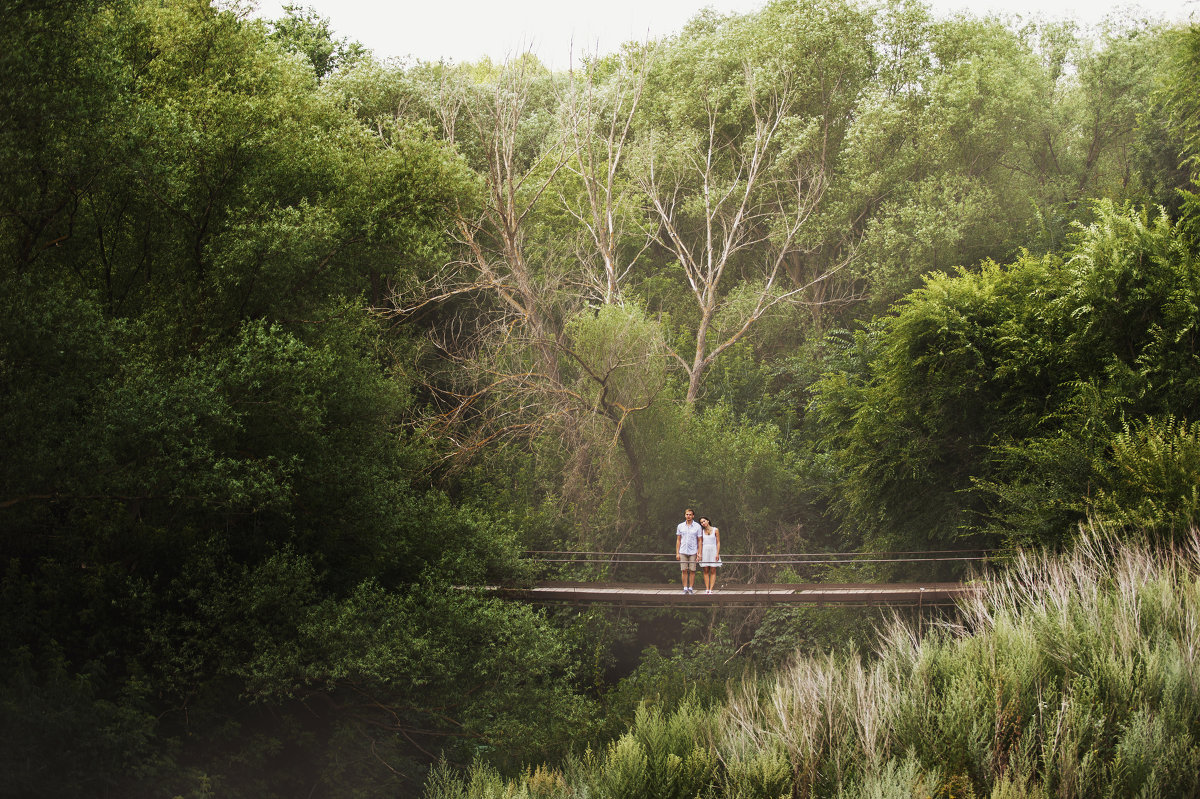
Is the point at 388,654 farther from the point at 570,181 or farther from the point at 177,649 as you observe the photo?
the point at 570,181

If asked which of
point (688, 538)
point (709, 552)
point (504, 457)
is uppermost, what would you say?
point (504, 457)

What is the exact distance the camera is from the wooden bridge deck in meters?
16.1

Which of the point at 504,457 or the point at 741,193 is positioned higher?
the point at 741,193

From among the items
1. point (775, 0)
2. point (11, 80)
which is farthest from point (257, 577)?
point (775, 0)

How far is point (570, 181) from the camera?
93.6ft

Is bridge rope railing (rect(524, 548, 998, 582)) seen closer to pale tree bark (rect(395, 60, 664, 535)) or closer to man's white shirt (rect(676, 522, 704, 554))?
pale tree bark (rect(395, 60, 664, 535))

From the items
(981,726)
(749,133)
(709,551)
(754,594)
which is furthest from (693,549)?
(749,133)

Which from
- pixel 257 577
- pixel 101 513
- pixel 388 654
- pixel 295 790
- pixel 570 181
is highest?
pixel 570 181

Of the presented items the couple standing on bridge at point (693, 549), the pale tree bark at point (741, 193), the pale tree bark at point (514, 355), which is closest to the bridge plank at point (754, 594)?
the couple standing on bridge at point (693, 549)

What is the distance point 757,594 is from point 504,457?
22.6 feet

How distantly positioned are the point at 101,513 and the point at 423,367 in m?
10.8

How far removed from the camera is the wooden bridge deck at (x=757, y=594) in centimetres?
1609

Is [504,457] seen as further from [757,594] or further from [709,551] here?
[757,594]

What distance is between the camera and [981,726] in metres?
8.25
